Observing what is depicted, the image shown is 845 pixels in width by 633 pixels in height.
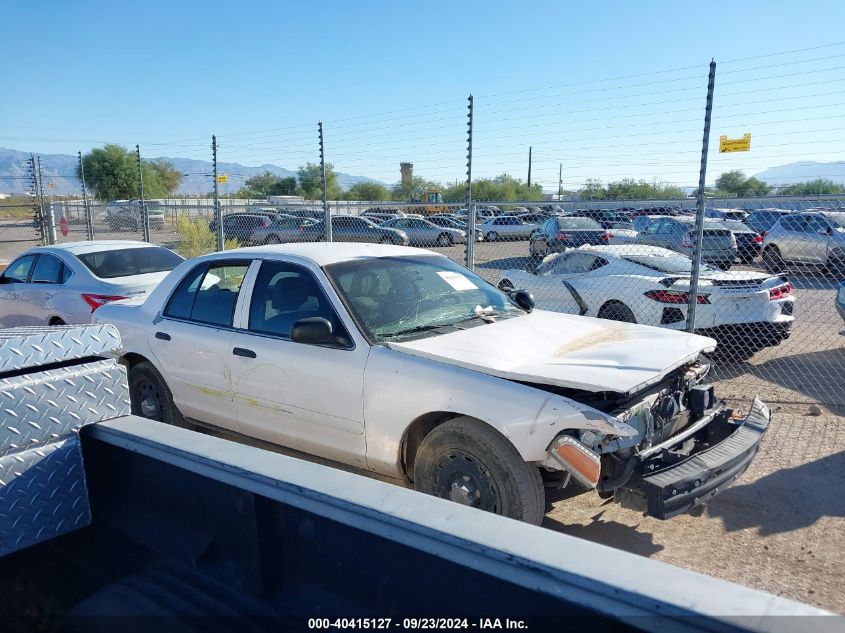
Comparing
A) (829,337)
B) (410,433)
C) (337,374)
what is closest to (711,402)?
(410,433)

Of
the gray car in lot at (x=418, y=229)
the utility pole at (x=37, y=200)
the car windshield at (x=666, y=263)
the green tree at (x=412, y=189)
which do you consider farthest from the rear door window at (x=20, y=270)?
the green tree at (x=412, y=189)

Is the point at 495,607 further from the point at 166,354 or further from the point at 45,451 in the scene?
the point at 166,354

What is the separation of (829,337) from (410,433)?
8222 mm

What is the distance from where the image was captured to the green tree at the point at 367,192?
188 feet

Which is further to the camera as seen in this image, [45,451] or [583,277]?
[583,277]

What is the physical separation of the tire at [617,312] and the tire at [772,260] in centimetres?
848

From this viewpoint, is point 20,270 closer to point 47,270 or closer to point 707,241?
point 47,270

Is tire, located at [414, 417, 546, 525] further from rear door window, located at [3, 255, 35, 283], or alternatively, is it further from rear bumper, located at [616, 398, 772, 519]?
rear door window, located at [3, 255, 35, 283]

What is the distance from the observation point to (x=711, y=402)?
4246mm

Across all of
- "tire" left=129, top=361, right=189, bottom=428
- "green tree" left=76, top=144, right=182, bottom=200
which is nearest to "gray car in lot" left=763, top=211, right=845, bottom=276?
"tire" left=129, top=361, right=189, bottom=428

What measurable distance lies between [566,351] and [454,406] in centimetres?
89

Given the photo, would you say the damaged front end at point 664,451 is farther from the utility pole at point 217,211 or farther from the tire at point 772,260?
the tire at point 772,260

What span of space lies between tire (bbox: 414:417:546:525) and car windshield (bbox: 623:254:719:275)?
540 cm

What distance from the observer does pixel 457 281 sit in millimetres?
4938
